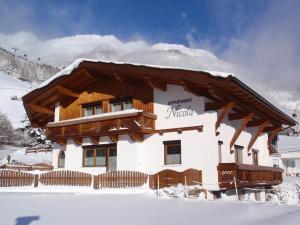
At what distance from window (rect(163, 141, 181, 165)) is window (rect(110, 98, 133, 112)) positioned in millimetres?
3313

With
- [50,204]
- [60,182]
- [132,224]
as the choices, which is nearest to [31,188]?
[60,182]

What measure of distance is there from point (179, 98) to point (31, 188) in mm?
9301

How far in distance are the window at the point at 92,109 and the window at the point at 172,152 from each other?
17.4 ft

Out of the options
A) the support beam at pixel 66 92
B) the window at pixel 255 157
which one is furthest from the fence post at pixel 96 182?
the window at pixel 255 157

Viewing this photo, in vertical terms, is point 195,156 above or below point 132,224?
above

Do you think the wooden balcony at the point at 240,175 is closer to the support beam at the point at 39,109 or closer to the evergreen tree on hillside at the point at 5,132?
the support beam at the point at 39,109

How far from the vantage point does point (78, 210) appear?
10.9 meters

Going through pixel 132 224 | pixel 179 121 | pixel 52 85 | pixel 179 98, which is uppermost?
pixel 52 85

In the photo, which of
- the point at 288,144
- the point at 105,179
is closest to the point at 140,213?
the point at 105,179

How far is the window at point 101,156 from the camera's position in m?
21.1

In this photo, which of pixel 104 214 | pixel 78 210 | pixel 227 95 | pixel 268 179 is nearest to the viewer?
pixel 104 214

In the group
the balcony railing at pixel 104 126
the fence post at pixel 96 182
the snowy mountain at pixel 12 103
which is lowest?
the fence post at pixel 96 182

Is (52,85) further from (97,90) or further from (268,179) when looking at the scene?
(268,179)

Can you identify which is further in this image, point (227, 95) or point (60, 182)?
point (60, 182)
